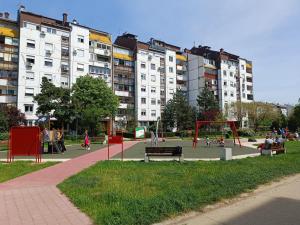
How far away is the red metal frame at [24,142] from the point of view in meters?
18.8

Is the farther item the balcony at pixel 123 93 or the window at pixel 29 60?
the balcony at pixel 123 93

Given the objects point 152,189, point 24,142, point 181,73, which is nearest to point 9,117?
point 24,142

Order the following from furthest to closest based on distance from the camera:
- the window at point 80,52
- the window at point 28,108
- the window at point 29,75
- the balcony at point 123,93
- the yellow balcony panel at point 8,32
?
1. the balcony at point 123,93
2. the window at point 80,52
3. the window at point 29,75
4. the window at point 28,108
5. the yellow balcony panel at point 8,32

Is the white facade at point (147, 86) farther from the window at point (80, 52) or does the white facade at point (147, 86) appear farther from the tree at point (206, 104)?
the window at point (80, 52)

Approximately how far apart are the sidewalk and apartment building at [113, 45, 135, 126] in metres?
65.4

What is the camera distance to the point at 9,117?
170ft

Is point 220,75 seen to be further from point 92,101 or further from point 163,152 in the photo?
point 163,152

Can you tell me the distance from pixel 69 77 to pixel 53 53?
512 cm

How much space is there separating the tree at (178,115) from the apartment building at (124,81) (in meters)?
7.44

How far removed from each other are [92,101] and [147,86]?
2574cm

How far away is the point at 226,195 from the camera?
29.4ft

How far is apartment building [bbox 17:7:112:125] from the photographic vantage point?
60.7 m

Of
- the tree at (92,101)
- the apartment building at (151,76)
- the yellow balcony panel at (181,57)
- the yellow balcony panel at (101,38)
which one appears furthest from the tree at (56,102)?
the yellow balcony panel at (181,57)

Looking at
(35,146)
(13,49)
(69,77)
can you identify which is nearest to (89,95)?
(69,77)
